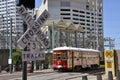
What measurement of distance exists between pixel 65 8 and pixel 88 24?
11.3 meters

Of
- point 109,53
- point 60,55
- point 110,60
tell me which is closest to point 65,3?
point 60,55

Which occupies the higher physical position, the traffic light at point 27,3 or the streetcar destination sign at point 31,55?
the traffic light at point 27,3

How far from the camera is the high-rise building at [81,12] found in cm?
12104

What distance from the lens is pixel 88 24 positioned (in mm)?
126375

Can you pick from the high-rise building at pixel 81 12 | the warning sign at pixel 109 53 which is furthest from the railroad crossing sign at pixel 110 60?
the high-rise building at pixel 81 12

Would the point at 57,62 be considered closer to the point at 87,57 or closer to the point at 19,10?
the point at 87,57

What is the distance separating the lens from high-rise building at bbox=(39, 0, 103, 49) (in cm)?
12104

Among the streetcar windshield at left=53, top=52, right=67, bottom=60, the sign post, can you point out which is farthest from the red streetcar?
the sign post

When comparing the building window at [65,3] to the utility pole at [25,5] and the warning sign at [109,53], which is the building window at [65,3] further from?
the utility pole at [25,5]

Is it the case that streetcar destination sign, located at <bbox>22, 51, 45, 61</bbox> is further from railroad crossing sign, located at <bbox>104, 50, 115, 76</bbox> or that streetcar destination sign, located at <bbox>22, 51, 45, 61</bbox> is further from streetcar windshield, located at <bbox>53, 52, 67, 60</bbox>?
streetcar windshield, located at <bbox>53, 52, 67, 60</bbox>

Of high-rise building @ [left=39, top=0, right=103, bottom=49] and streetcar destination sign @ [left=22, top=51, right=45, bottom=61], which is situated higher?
high-rise building @ [left=39, top=0, right=103, bottom=49]

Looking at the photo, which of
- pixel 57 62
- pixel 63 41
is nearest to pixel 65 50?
pixel 57 62

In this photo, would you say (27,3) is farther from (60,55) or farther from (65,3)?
(65,3)

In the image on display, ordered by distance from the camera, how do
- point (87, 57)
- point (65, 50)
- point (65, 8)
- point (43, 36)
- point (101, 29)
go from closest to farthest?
point (43, 36)
point (65, 50)
point (87, 57)
point (65, 8)
point (101, 29)
